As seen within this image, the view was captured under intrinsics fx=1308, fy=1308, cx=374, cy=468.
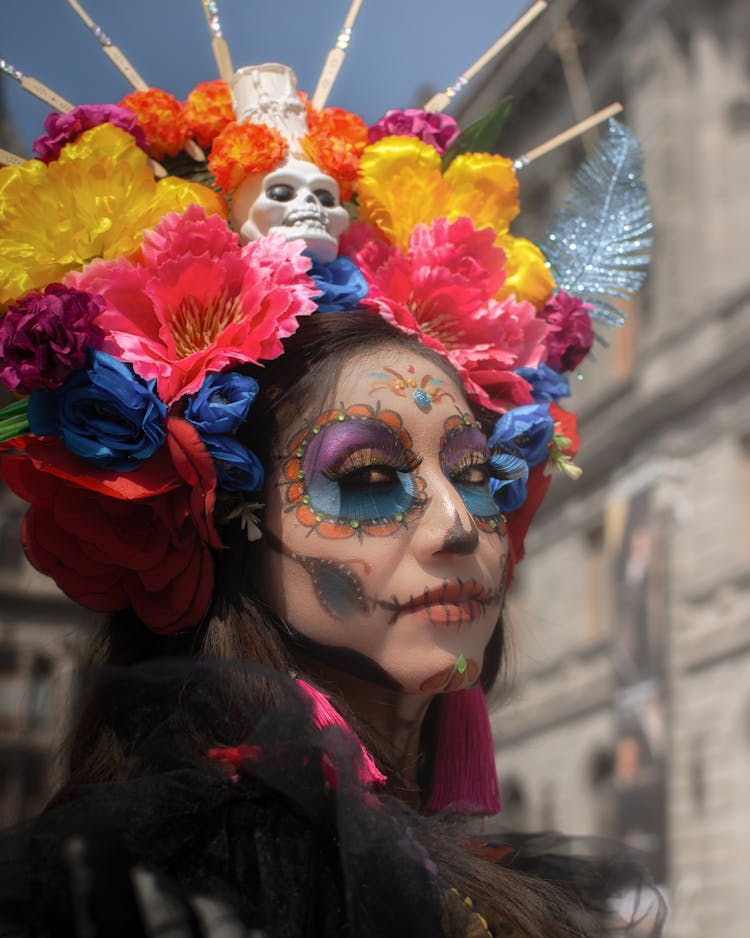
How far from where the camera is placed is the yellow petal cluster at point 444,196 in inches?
99.9

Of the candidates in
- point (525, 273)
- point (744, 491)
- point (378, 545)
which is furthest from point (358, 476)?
point (744, 491)

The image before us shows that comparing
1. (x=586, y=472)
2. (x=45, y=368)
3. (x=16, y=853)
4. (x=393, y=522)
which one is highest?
(x=586, y=472)

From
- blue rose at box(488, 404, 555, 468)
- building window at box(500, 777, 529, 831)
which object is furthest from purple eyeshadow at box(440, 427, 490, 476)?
building window at box(500, 777, 529, 831)

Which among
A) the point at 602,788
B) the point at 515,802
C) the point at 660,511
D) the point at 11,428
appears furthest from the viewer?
the point at 515,802

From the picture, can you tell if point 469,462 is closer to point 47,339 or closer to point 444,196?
point 444,196

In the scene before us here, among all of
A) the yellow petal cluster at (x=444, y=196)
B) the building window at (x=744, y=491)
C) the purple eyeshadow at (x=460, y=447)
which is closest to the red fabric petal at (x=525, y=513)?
the purple eyeshadow at (x=460, y=447)

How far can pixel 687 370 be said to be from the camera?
16469mm

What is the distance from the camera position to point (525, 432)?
8.00 feet

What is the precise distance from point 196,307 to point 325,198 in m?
A: 0.39

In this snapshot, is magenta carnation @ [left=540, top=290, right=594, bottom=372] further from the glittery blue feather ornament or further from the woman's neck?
the woman's neck

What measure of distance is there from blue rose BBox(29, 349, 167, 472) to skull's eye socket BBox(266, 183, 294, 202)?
48cm

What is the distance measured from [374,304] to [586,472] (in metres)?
16.4

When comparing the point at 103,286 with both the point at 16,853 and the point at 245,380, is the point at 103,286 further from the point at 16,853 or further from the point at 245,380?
the point at 16,853

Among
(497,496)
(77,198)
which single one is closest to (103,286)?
(77,198)
